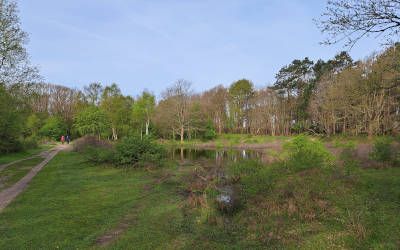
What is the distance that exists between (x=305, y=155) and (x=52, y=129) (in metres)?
54.2

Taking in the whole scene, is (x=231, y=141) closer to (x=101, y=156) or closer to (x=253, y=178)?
(x=101, y=156)

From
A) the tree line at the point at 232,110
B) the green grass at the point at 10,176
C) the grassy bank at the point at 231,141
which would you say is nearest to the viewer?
the green grass at the point at 10,176

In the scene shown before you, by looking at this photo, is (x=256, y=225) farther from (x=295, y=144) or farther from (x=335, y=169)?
(x=295, y=144)

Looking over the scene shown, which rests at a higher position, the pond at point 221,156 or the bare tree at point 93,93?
the bare tree at point 93,93

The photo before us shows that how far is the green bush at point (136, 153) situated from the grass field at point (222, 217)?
712 centimetres

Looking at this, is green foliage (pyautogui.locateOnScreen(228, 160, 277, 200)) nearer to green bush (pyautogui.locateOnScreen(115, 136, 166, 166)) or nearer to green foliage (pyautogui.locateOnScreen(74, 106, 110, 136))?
green bush (pyautogui.locateOnScreen(115, 136, 166, 166))

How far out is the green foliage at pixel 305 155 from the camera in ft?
42.8

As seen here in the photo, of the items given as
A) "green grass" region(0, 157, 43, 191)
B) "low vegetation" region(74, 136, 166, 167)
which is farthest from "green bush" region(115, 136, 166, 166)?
"green grass" region(0, 157, 43, 191)

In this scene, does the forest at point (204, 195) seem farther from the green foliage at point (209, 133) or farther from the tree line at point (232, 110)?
the green foliage at point (209, 133)

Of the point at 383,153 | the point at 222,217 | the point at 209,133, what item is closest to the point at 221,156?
the point at 383,153

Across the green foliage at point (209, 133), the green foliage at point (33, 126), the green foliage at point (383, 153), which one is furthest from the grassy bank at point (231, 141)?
the green foliage at point (383, 153)

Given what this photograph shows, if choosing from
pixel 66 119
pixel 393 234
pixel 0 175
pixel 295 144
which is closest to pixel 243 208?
pixel 393 234

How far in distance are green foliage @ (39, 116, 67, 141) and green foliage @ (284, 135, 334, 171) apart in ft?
169

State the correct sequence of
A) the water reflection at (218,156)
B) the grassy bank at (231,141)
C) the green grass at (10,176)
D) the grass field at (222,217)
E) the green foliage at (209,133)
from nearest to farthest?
1. the grass field at (222,217)
2. the green grass at (10,176)
3. the water reflection at (218,156)
4. the grassy bank at (231,141)
5. the green foliage at (209,133)
